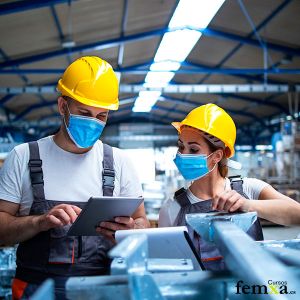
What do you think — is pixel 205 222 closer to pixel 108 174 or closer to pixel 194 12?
pixel 108 174

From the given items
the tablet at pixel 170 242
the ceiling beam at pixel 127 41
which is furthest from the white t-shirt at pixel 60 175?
the ceiling beam at pixel 127 41

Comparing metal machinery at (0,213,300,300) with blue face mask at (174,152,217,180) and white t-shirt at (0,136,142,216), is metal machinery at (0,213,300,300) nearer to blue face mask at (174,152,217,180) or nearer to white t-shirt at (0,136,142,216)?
white t-shirt at (0,136,142,216)

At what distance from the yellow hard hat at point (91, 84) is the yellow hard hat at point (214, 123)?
0.49 m

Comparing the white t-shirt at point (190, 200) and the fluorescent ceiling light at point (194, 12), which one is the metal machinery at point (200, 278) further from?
the fluorescent ceiling light at point (194, 12)

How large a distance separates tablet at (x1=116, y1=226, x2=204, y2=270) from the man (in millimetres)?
495

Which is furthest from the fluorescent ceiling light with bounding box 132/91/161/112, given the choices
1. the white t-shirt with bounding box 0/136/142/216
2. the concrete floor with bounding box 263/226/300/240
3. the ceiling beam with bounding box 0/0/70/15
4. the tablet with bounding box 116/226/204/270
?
the tablet with bounding box 116/226/204/270

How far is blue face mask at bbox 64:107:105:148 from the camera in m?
1.99

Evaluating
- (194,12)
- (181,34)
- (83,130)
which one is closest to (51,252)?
(83,130)

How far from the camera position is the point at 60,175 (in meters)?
1.95

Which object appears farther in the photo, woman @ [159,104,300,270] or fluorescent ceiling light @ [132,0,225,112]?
fluorescent ceiling light @ [132,0,225,112]

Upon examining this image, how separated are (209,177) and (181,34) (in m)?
7.39

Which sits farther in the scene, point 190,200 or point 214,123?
point 214,123

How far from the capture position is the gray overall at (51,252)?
185 cm

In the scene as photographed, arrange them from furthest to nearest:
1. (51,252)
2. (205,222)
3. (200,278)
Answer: (51,252) → (205,222) → (200,278)
